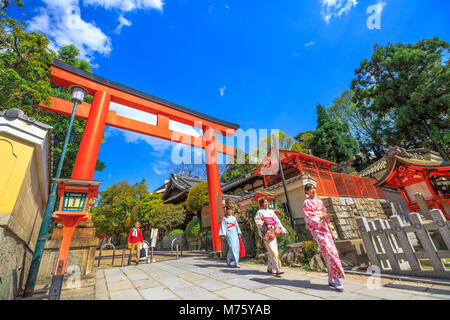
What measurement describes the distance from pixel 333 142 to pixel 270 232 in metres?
16.6

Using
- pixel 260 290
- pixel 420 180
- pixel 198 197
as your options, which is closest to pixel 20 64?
pixel 260 290

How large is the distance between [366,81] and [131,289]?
18050 millimetres

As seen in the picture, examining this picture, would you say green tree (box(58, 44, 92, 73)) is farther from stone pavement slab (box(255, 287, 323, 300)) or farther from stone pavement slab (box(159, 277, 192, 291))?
stone pavement slab (box(255, 287, 323, 300))

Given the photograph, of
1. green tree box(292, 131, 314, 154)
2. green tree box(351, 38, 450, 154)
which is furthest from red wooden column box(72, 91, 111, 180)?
green tree box(292, 131, 314, 154)

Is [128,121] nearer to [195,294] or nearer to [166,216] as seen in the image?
[195,294]

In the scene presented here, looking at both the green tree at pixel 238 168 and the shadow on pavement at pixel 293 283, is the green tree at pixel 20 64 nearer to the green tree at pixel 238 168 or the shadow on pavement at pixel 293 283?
the shadow on pavement at pixel 293 283

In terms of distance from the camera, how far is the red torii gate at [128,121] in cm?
609

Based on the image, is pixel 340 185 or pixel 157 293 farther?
pixel 340 185

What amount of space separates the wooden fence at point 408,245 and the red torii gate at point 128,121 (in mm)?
5153

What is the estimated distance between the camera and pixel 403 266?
136 inches

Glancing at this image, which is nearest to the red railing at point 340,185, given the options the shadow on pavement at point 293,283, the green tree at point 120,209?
the shadow on pavement at point 293,283

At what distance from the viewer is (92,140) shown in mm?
6102
